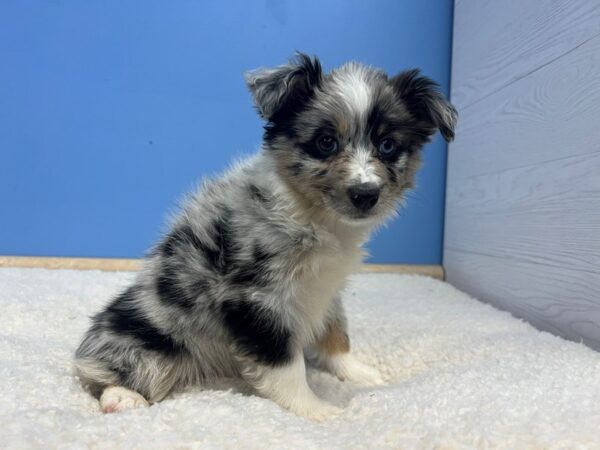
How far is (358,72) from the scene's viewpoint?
6.78ft

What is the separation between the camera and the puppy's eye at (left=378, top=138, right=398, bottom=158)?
1.95 m

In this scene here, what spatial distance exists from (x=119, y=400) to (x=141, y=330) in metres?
0.26

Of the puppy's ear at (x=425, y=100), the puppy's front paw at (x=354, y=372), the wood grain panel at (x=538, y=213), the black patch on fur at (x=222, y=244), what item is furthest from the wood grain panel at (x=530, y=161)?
the black patch on fur at (x=222, y=244)

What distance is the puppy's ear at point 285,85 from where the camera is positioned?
1.89 meters

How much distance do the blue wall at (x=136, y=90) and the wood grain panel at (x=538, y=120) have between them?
2.12 feet

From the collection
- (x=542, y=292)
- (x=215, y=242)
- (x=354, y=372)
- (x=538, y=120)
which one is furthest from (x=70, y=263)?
(x=538, y=120)

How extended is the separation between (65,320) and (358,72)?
205 centimetres

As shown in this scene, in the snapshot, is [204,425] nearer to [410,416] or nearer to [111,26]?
[410,416]

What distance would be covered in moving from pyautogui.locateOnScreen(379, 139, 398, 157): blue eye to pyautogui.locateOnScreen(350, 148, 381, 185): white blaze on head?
9cm

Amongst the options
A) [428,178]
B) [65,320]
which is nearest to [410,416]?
[65,320]

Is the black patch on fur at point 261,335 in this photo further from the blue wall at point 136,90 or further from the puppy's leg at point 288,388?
the blue wall at point 136,90

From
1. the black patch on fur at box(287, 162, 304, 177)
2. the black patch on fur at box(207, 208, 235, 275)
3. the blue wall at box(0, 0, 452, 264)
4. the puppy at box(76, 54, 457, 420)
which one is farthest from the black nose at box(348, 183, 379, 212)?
the blue wall at box(0, 0, 452, 264)

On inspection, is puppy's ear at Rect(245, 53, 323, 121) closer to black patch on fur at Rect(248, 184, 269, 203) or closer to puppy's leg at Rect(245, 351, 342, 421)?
black patch on fur at Rect(248, 184, 269, 203)

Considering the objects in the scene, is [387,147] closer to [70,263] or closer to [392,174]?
[392,174]
